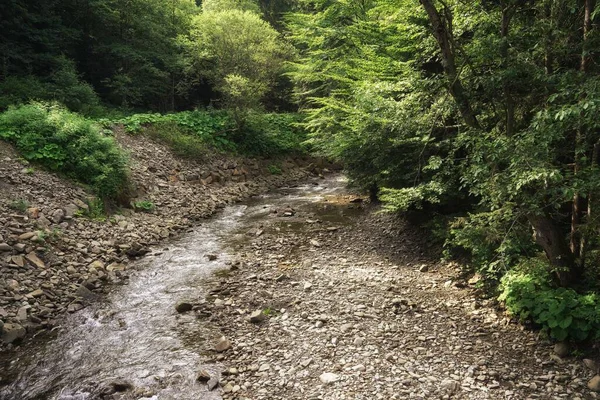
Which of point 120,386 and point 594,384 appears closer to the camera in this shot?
point 594,384

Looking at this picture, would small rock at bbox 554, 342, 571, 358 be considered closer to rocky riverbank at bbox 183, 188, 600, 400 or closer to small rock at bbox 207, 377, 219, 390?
rocky riverbank at bbox 183, 188, 600, 400

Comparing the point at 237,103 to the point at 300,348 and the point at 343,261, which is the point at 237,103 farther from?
the point at 300,348

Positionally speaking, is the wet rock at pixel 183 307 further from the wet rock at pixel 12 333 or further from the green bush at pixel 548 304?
the green bush at pixel 548 304

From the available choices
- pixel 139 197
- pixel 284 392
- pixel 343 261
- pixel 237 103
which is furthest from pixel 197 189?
pixel 284 392

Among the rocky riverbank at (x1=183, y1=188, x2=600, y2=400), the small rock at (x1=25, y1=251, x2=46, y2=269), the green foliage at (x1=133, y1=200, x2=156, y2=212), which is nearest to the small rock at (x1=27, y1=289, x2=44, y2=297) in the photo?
the small rock at (x1=25, y1=251, x2=46, y2=269)

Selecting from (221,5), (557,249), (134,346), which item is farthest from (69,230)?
(221,5)

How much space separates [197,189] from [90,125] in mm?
4840

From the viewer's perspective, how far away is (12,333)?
21.5 feet

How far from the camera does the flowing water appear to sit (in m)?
5.35

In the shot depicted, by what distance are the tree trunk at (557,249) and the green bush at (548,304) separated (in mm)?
181

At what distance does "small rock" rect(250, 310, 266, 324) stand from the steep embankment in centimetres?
374

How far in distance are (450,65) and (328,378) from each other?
16.2 ft

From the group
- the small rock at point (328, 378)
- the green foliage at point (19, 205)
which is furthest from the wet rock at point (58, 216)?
the small rock at point (328, 378)

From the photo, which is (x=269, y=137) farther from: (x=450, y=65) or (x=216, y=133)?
(x=450, y=65)
